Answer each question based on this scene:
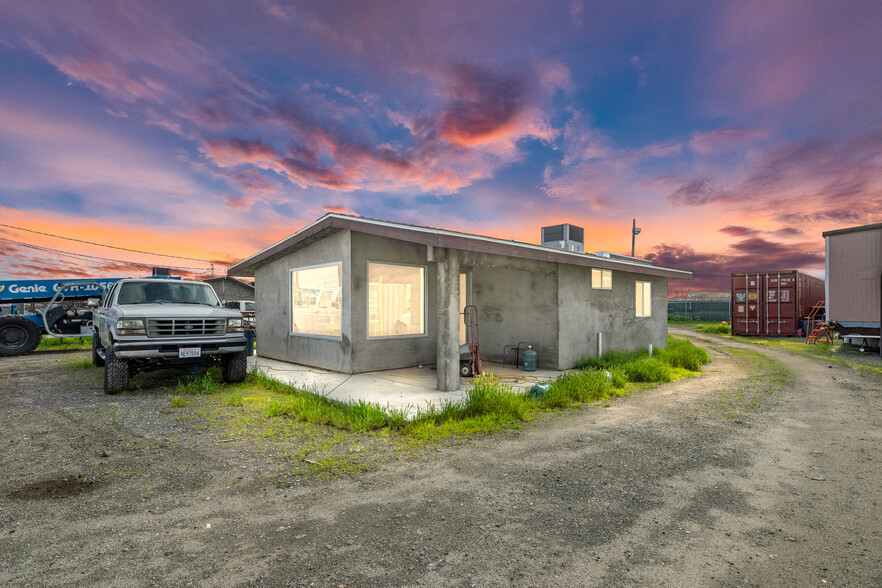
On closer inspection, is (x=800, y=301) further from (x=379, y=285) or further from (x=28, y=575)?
(x=28, y=575)

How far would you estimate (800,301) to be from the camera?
19.8 metres

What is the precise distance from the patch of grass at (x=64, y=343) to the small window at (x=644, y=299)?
783 inches

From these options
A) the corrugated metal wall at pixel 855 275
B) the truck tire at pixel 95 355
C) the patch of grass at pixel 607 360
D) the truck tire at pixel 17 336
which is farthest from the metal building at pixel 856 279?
the truck tire at pixel 17 336

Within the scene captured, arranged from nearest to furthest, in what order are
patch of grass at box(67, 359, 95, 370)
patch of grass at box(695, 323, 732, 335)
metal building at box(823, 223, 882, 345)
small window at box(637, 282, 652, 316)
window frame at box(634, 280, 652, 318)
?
1. patch of grass at box(67, 359, 95, 370)
2. window frame at box(634, 280, 652, 318)
3. small window at box(637, 282, 652, 316)
4. metal building at box(823, 223, 882, 345)
5. patch of grass at box(695, 323, 732, 335)

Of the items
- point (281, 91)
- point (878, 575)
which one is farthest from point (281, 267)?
point (878, 575)

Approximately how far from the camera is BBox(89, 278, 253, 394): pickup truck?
699 centimetres

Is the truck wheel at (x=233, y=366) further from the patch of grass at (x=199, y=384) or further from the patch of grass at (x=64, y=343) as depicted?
the patch of grass at (x=64, y=343)

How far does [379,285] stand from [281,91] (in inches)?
269

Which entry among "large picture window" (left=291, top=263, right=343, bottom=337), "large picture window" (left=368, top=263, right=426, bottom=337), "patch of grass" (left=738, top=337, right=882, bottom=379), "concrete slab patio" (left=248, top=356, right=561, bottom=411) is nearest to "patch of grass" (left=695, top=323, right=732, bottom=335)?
"patch of grass" (left=738, top=337, right=882, bottom=379)

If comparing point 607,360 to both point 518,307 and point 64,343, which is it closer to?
point 518,307

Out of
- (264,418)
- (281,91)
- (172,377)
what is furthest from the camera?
(281,91)

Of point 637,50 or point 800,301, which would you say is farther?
point 800,301

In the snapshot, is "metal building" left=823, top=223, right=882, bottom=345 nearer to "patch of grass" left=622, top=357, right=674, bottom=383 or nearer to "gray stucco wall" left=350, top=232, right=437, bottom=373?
"patch of grass" left=622, top=357, right=674, bottom=383

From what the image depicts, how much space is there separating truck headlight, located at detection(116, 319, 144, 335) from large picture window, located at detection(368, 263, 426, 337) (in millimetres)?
3973
